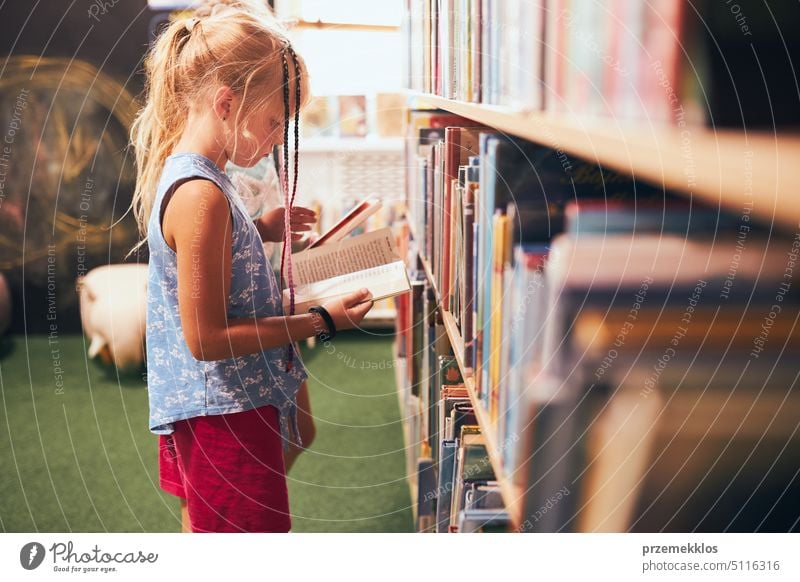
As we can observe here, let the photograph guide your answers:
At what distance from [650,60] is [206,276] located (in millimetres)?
733

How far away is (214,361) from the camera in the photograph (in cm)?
124

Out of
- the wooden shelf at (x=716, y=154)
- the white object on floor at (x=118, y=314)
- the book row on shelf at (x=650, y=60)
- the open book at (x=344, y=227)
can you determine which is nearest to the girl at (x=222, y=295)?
the open book at (x=344, y=227)

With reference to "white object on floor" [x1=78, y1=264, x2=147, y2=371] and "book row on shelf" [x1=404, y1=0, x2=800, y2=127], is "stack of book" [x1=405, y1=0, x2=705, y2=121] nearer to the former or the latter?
"book row on shelf" [x1=404, y1=0, x2=800, y2=127]

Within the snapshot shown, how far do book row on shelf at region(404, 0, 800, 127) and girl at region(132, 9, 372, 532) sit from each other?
46 cm

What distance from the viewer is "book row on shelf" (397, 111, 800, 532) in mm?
718

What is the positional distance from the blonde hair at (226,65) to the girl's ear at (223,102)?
0.04ft

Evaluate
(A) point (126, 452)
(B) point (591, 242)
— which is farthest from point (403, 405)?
(B) point (591, 242)

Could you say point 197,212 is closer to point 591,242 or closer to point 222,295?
point 222,295

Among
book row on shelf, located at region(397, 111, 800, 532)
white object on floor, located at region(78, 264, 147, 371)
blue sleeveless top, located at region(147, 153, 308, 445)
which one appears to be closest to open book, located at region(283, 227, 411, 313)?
blue sleeveless top, located at region(147, 153, 308, 445)

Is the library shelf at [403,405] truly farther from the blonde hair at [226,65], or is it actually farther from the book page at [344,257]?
the blonde hair at [226,65]
